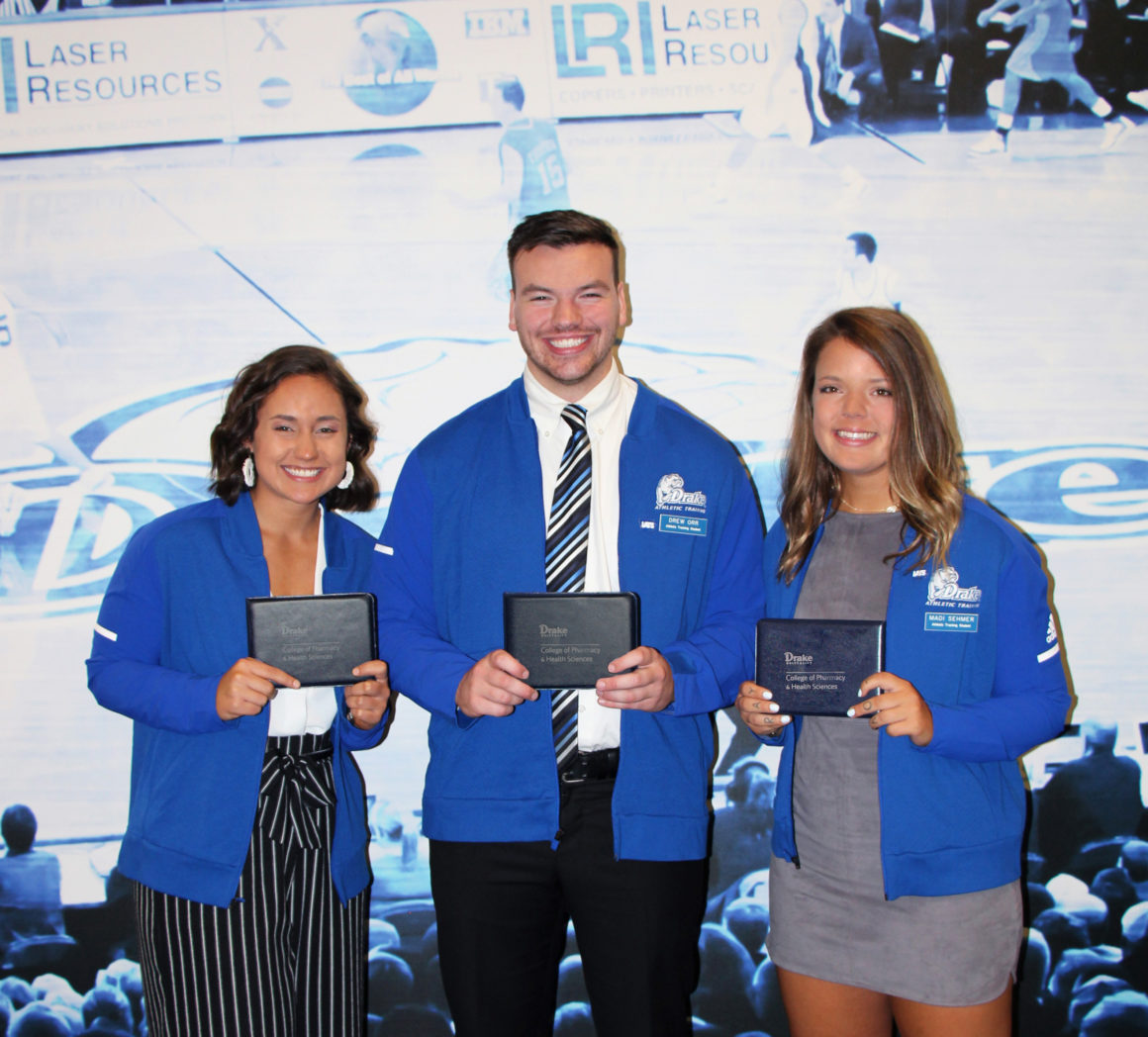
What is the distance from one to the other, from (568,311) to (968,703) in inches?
51.8

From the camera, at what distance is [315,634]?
7.18ft

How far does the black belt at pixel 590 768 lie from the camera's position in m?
2.19

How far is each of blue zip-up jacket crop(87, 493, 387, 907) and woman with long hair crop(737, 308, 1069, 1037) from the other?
1121 mm

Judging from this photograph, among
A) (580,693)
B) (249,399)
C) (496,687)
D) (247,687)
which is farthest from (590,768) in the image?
(249,399)

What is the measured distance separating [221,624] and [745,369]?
1840 millimetres

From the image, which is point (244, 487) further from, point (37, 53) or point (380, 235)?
point (37, 53)

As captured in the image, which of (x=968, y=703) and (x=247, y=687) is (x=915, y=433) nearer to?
(x=968, y=703)

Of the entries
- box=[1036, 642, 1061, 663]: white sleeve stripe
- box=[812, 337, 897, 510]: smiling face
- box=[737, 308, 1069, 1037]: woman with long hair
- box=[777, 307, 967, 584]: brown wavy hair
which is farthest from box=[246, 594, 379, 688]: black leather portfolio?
box=[1036, 642, 1061, 663]: white sleeve stripe

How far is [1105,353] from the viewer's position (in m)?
3.13

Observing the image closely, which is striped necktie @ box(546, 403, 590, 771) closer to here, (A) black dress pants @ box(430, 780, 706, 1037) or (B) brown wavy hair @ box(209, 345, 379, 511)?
(A) black dress pants @ box(430, 780, 706, 1037)

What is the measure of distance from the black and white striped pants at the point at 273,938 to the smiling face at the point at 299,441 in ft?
2.11

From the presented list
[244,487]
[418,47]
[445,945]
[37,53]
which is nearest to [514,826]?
[445,945]

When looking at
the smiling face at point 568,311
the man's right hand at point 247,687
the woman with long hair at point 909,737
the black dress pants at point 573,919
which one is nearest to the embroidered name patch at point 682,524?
the woman with long hair at point 909,737

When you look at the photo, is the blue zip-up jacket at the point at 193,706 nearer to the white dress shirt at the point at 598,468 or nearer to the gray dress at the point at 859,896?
the white dress shirt at the point at 598,468
